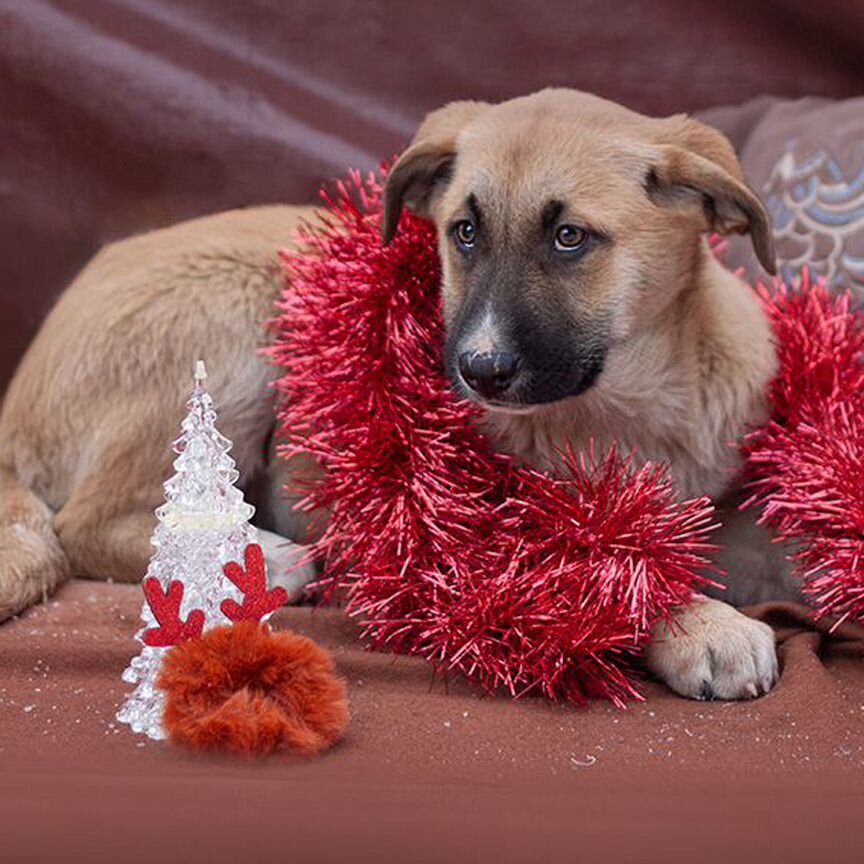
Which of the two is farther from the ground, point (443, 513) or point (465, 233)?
point (465, 233)

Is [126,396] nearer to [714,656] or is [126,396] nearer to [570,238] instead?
[570,238]

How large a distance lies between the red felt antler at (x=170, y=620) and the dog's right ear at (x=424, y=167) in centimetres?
72

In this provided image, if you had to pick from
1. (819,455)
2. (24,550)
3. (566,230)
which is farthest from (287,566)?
(819,455)

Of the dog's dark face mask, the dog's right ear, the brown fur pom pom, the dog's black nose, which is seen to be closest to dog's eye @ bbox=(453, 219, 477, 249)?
the dog's dark face mask

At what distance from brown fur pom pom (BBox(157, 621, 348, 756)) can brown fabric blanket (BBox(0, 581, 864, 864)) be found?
0.03 metres

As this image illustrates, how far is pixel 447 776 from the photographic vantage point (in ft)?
5.57

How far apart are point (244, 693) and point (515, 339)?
1.96 ft

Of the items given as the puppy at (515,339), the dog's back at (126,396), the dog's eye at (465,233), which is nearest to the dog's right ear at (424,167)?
the puppy at (515,339)

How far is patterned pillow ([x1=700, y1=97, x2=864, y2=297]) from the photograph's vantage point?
9.55 feet

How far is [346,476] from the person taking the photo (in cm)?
212

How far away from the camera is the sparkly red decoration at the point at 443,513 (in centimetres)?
197

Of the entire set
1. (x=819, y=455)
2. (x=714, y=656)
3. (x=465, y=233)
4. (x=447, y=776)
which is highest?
(x=465, y=233)

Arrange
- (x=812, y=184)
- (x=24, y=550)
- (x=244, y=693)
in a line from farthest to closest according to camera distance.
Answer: (x=812, y=184) → (x=24, y=550) → (x=244, y=693)

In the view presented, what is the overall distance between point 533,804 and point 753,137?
188 cm
